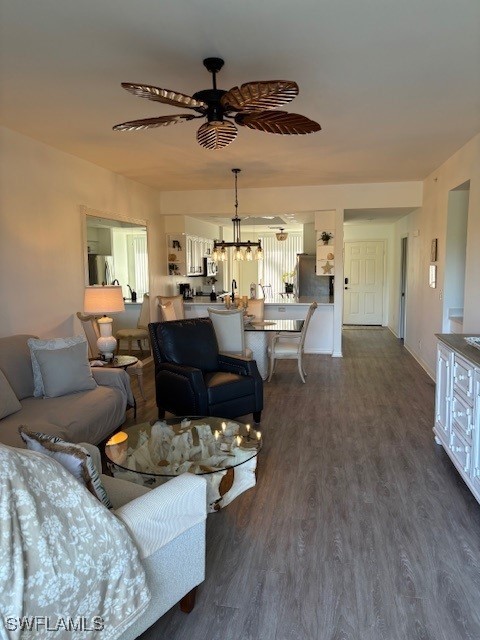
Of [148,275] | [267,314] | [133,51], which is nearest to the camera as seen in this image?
[133,51]

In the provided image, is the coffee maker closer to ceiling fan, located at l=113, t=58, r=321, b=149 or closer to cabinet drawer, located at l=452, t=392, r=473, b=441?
ceiling fan, located at l=113, t=58, r=321, b=149

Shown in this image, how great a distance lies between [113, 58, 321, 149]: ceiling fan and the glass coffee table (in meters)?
1.90

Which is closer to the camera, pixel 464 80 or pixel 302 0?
pixel 302 0

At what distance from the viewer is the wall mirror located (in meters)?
5.03

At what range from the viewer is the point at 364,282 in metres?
10.2

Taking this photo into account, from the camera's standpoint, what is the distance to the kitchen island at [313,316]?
7.04 meters

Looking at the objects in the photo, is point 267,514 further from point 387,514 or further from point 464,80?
point 464,80

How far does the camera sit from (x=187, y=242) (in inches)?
304

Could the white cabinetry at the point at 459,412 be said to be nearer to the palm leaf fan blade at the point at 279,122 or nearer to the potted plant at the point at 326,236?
the palm leaf fan blade at the point at 279,122

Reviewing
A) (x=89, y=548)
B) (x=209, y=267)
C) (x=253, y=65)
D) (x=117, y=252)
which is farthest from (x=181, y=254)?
(x=89, y=548)

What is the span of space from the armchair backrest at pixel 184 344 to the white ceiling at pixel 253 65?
70.9 inches

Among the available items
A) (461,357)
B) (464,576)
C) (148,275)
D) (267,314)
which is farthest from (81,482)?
(267,314)

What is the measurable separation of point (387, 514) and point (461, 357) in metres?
1.11

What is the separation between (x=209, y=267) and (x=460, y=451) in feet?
24.3
